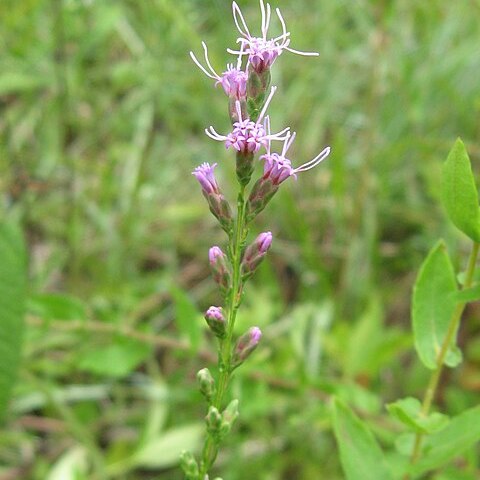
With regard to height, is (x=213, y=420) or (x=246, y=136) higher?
(x=246, y=136)

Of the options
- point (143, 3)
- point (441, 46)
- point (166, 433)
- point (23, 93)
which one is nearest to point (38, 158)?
point (23, 93)

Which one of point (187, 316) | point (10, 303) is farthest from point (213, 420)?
point (10, 303)

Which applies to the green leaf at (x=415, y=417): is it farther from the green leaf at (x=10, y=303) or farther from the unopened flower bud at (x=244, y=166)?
the green leaf at (x=10, y=303)

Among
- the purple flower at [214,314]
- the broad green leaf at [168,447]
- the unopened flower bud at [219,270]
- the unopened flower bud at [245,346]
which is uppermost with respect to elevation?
the broad green leaf at [168,447]

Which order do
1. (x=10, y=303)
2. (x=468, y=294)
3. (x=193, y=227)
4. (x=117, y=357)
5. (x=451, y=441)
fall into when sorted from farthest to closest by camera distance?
(x=193, y=227), (x=117, y=357), (x=10, y=303), (x=451, y=441), (x=468, y=294)

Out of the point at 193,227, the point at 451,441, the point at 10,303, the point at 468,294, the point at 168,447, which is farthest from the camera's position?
the point at 193,227

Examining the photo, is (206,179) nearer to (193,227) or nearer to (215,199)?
(215,199)

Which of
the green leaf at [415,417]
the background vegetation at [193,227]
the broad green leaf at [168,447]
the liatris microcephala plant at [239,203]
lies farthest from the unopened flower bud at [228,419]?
the broad green leaf at [168,447]
